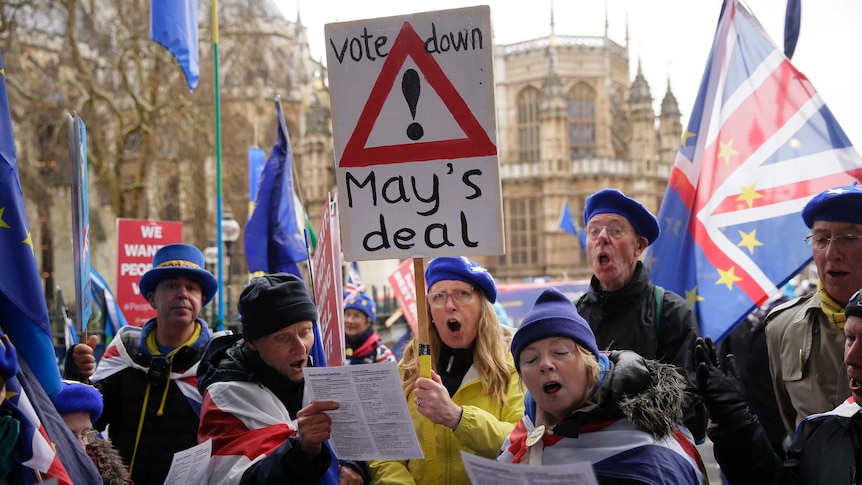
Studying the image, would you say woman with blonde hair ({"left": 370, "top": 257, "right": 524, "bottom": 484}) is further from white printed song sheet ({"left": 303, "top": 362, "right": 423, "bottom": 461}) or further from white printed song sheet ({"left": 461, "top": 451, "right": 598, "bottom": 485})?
white printed song sheet ({"left": 461, "top": 451, "right": 598, "bottom": 485})

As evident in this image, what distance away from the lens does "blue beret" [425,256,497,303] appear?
360 centimetres

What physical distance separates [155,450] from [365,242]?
1.65 m

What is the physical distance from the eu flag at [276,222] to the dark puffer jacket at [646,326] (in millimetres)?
4046

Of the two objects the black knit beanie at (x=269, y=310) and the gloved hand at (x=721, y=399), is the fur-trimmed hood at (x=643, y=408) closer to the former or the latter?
the gloved hand at (x=721, y=399)

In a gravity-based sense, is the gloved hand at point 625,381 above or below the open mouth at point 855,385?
above

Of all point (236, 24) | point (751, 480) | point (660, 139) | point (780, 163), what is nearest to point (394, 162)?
point (751, 480)

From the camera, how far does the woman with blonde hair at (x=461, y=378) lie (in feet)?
10.00

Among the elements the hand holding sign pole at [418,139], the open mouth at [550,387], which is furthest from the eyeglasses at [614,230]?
the open mouth at [550,387]

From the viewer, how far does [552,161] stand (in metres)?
53.5

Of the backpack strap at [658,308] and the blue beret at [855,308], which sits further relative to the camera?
the backpack strap at [658,308]

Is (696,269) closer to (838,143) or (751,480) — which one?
(838,143)

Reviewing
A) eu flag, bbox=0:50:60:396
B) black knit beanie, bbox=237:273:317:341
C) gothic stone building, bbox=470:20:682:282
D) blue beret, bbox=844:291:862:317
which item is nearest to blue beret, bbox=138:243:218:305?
black knit beanie, bbox=237:273:317:341

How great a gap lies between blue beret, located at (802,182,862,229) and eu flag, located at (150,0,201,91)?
6.53m

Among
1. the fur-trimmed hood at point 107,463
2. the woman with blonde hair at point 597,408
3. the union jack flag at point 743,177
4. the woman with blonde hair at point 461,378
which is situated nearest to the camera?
the woman with blonde hair at point 597,408
